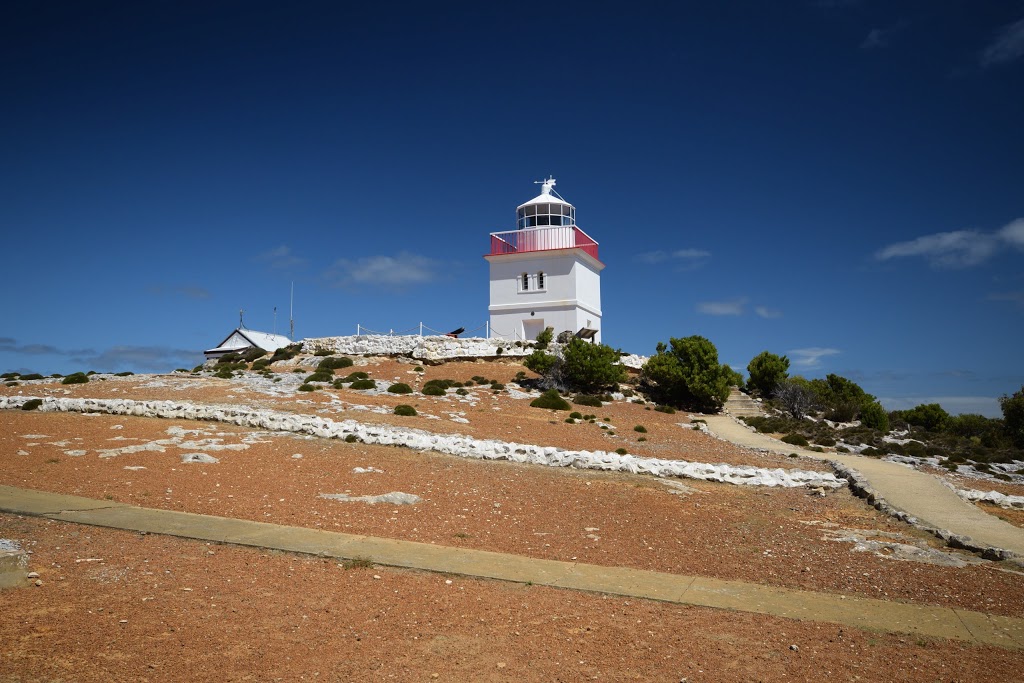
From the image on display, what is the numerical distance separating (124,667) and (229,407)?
16.6 metres

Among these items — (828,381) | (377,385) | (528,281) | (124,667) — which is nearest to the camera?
(124,667)

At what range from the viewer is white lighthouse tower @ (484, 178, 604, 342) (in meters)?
44.3

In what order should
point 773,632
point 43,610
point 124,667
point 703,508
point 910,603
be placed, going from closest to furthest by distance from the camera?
point 124,667, point 43,610, point 773,632, point 910,603, point 703,508

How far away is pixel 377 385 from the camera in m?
33.2

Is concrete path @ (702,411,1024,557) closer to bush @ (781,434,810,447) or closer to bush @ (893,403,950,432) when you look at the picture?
bush @ (781,434,810,447)

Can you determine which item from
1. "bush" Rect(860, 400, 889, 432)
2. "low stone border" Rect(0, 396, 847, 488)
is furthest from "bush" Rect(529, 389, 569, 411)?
"bush" Rect(860, 400, 889, 432)

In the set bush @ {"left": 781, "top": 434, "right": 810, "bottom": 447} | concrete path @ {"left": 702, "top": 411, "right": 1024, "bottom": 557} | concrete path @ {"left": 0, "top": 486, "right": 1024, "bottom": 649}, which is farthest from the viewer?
bush @ {"left": 781, "top": 434, "right": 810, "bottom": 447}

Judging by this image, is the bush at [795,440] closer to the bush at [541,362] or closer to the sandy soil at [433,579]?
the sandy soil at [433,579]

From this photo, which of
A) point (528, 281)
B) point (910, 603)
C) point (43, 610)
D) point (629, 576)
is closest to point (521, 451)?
point (629, 576)

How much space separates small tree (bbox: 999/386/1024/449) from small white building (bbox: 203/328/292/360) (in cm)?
4683

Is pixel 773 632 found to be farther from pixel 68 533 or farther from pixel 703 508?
pixel 68 533

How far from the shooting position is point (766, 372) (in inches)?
1790

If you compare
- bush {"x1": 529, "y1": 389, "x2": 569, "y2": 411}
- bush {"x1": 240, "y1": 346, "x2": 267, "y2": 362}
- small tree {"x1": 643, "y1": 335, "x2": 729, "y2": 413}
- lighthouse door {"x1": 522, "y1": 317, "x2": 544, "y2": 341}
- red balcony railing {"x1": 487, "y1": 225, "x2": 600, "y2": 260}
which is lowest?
bush {"x1": 529, "y1": 389, "x2": 569, "y2": 411}

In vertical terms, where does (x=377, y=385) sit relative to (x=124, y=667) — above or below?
above
